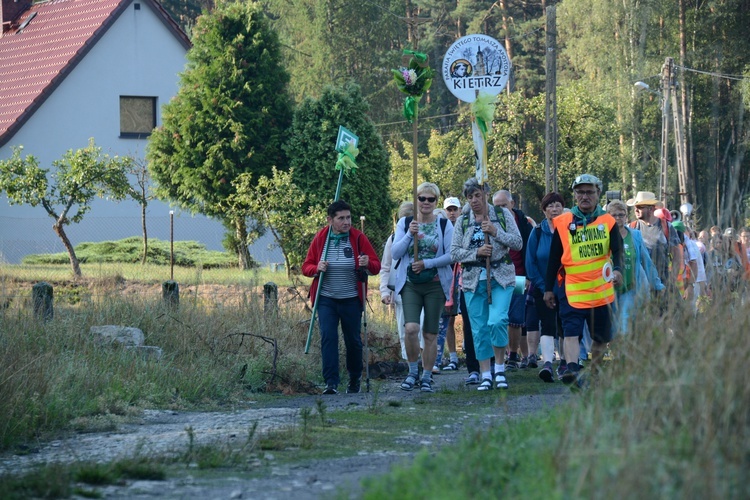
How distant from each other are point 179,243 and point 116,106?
591 cm

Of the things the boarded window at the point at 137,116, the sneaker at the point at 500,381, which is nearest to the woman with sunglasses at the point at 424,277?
the sneaker at the point at 500,381

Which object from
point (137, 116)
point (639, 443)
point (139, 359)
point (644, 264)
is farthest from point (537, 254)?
point (137, 116)

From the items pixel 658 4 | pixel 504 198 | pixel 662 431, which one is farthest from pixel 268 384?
pixel 658 4

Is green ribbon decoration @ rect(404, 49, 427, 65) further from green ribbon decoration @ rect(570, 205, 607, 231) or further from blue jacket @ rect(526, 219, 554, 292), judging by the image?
green ribbon decoration @ rect(570, 205, 607, 231)

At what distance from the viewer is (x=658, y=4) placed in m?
50.1

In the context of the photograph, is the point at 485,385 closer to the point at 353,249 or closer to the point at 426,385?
the point at 426,385

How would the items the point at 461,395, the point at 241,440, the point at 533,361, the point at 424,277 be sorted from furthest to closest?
the point at 533,361
the point at 424,277
the point at 461,395
the point at 241,440

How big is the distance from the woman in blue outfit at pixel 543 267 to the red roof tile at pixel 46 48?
84.5 feet

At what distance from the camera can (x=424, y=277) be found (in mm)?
11773

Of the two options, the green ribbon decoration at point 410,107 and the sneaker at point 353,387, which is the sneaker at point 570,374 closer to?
the sneaker at point 353,387

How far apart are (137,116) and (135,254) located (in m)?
8.27

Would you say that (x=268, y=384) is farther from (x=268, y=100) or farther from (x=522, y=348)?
(x=268, y=100)

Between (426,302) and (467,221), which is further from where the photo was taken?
(426,302)

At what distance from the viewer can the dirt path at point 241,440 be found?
20.3 feet
